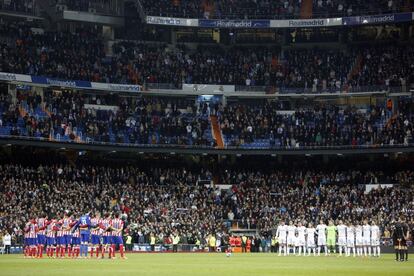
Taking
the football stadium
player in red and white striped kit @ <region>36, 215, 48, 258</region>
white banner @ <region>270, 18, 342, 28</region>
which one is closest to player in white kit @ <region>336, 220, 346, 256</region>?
the football stadium

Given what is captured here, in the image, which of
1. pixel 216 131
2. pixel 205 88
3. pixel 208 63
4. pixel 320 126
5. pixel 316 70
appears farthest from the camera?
pixel 208 63

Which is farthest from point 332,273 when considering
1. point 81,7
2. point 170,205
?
point 81,7

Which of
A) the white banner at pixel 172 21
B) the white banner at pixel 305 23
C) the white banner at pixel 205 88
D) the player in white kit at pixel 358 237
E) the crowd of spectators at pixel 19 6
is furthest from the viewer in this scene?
the white banner at pixel 172 21

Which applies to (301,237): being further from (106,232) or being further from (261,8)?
(261,8)

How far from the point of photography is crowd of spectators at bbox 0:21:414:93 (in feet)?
276

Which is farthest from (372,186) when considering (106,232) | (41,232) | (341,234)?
(41,232)

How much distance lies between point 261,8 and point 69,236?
48428 mm

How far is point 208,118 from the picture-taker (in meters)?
85.8

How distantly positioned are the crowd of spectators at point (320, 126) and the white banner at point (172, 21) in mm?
9980

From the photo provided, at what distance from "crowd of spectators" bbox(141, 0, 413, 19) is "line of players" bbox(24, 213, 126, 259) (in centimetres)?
4368

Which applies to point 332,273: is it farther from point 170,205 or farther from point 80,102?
point 80,102

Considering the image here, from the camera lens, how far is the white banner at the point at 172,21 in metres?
89.6

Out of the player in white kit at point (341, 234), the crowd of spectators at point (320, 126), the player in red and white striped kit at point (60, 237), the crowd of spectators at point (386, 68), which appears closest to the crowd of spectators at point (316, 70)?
the crowd of spectators at point (386, 68)

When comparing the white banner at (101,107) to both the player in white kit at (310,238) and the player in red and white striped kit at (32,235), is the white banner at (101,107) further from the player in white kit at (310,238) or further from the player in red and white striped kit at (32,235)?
the player in red and white striped kit at (32,235)
